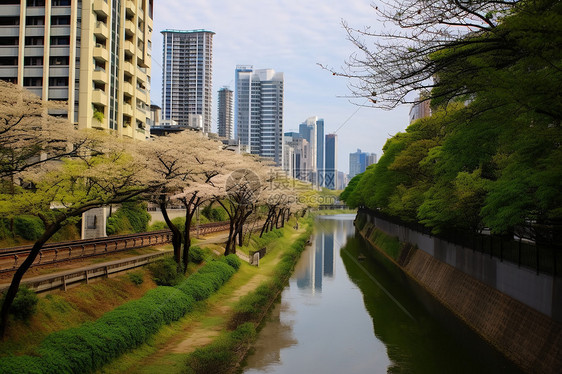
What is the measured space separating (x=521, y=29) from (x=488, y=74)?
129cm

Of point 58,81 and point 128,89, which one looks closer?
point 58,81

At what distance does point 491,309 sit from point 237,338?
12.0m

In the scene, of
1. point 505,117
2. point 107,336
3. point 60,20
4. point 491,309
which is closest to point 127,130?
point 60,20

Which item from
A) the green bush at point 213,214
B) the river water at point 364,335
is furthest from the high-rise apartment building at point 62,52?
the river water at point 364,335

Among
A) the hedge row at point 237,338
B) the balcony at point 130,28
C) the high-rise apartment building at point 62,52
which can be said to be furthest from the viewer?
the balcony at point 130,28

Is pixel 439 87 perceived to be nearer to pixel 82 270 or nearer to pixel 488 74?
pixel 488 74

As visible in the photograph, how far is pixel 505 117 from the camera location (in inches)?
Answer: 500

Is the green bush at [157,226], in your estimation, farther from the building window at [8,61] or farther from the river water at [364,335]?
the building window at [8,61]

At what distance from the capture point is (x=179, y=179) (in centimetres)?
2903

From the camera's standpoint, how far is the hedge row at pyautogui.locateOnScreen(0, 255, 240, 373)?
13.2 meters

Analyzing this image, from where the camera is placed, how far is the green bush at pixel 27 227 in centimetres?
3406

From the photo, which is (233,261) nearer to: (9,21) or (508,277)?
(508,277)

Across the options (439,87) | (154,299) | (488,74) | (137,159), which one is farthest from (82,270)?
(488,74)

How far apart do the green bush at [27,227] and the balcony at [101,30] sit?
19.7 m
